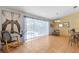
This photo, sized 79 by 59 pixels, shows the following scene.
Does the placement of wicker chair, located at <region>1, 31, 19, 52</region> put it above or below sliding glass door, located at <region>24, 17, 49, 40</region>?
below

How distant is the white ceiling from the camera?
2887mm

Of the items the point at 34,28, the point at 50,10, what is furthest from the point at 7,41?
the point at 50,10

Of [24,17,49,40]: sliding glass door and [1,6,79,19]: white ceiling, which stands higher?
[1,6,79,19]: white ceiling

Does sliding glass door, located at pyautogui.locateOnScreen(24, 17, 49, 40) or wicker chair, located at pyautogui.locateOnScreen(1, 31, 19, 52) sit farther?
sliding glass door, located at pyautogui.locateOnScreen(24, 17, 49, 40)

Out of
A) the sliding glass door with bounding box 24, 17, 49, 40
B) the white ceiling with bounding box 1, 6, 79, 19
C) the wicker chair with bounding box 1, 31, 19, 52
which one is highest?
the white ceiling with bounding box 1, 6, 79, 19

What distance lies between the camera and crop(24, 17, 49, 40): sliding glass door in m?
2.95

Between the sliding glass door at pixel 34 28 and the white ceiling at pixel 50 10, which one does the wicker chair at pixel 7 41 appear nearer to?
the sliding glass door at pixel 34 28

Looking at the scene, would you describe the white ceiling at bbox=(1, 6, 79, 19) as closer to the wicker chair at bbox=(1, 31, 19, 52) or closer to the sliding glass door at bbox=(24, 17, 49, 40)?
the sliding glass door at bbox=(24, 17, 49, 40)

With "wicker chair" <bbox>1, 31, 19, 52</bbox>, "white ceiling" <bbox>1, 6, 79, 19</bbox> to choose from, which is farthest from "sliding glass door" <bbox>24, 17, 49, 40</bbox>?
"wicker chair" <bbox>1, 31, 19, 52</bbox>

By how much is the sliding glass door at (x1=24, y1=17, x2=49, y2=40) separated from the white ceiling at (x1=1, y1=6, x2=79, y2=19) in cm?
20

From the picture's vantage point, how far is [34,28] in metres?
2.98

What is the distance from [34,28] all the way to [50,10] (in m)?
0.60

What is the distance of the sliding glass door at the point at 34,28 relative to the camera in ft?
9.66
